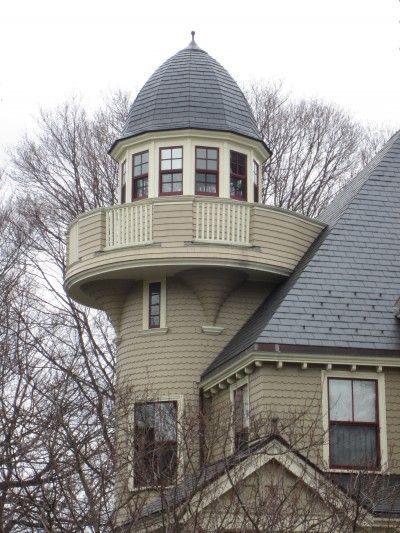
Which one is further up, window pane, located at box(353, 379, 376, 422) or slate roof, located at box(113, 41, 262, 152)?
slate roof, located at box(113, 41, 262, 152)

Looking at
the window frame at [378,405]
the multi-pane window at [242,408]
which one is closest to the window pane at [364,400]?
the window frame at [378,405]

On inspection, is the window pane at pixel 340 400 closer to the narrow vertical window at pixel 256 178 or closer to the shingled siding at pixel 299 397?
the shingled siding at pixel 299 397

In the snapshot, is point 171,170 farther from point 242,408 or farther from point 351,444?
point 351,444

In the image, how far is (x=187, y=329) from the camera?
1162 inches

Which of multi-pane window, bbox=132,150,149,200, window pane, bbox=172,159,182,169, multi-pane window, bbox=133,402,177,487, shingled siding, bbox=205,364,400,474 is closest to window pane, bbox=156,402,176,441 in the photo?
multi-pane window, bbox=133,402,177,487

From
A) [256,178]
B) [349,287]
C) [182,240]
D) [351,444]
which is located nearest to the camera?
[351,444]

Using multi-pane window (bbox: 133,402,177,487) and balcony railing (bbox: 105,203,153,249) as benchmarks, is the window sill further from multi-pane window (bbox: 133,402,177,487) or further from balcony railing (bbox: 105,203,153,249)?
balcony railing (bbox: 105,203,153,249)

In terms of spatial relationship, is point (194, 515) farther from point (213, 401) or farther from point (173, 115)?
point (173, 115)

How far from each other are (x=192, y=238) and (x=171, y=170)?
2432 mm

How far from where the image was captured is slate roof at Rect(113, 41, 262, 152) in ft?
101

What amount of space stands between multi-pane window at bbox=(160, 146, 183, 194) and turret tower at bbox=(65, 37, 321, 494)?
23 millimetres

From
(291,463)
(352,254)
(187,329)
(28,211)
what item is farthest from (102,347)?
(291,463)

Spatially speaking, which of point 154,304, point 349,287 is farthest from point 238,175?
point 349,287

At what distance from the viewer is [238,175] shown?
31.1m
